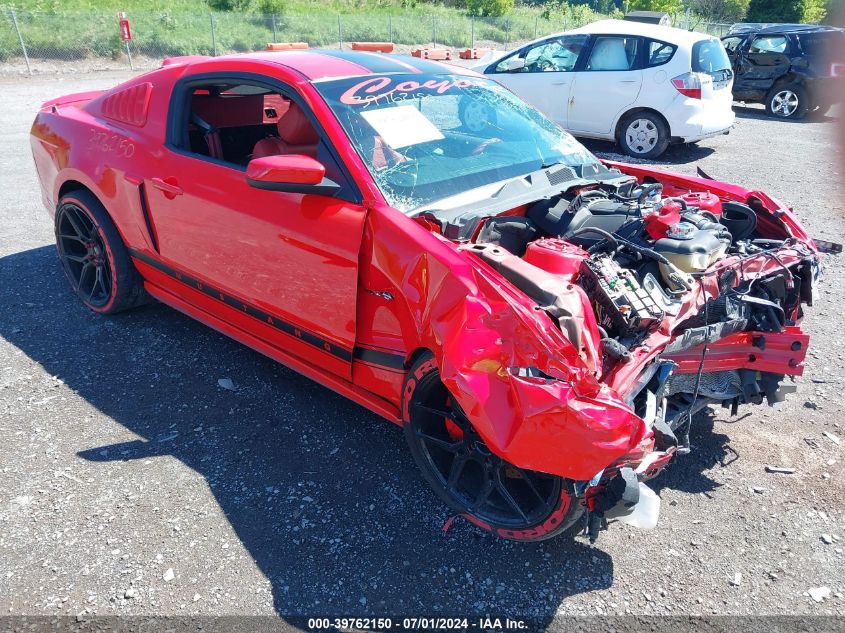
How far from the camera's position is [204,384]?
3727mm

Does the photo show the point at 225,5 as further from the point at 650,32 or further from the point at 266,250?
the point at 266,250

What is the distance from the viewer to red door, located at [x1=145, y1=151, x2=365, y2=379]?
9.55 ft

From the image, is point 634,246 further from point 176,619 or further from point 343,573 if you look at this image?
point 176,619

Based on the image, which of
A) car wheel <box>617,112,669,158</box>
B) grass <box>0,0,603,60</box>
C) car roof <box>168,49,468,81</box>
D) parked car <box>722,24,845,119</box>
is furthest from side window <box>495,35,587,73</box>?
grass <box>0,0,603,60</box>

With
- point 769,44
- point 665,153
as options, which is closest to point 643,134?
point 665,153

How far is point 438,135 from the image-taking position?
3.35 m

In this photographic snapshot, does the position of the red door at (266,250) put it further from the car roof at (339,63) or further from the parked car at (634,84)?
the parked car at (634,84)

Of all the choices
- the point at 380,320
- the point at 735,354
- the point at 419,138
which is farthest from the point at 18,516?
the point at 735,354

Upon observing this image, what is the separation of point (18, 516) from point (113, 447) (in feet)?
1.68

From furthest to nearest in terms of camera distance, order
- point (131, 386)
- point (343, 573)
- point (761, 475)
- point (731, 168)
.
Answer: point (731, 168)
point (131, 386)
point (761, 475)
point (343, 573)

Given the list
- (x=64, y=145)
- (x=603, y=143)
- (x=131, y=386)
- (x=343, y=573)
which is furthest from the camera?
(x=603, y=143)

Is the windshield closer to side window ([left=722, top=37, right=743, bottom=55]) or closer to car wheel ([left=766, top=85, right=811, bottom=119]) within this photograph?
car wheel ([left=766, top=85, right=811, bottom=119])

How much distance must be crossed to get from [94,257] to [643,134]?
7.19 metres

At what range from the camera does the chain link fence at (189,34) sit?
1944 centimetres
